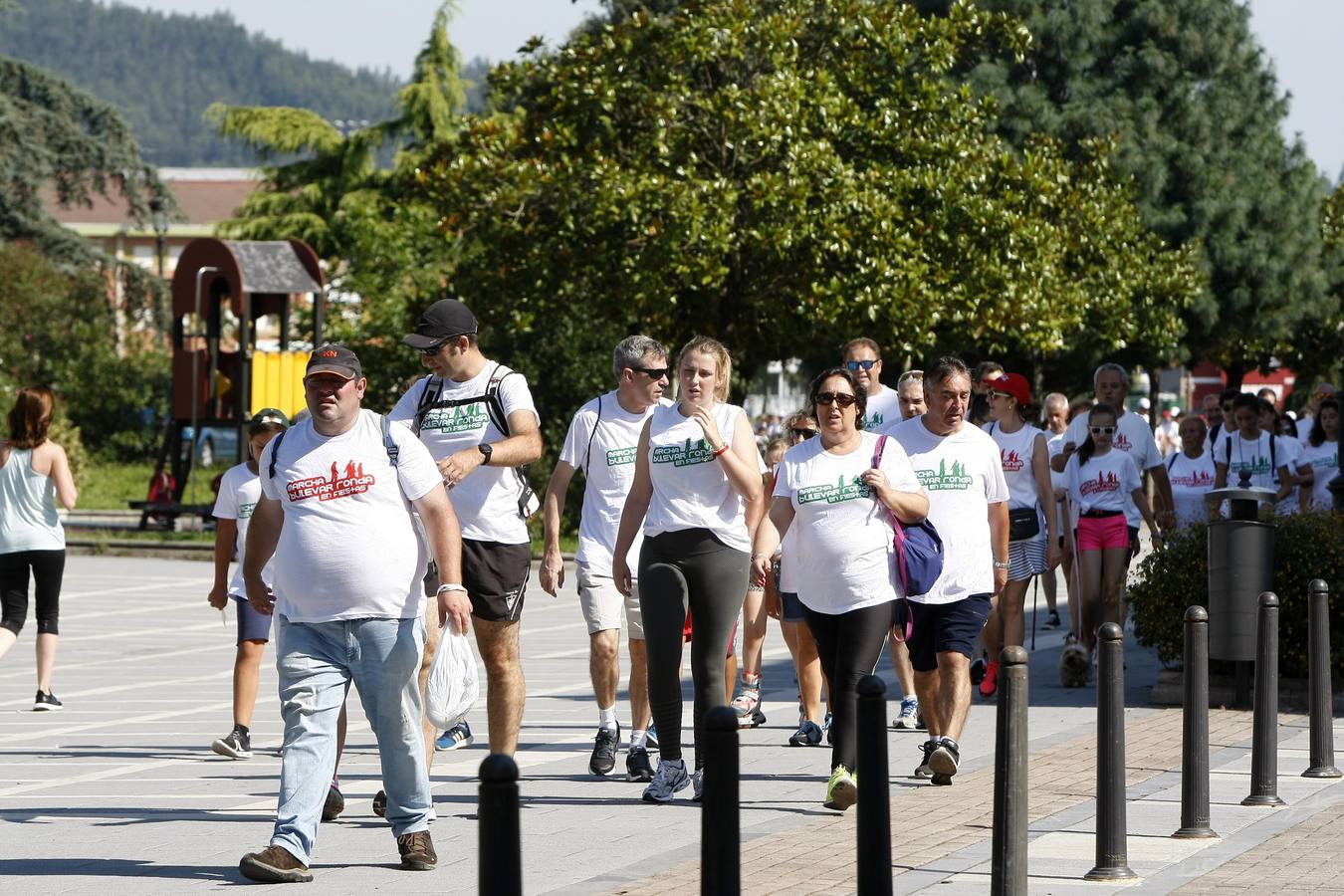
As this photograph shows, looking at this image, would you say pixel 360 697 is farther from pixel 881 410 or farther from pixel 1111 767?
pixel 881 410

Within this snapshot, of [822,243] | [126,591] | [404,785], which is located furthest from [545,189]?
[404,785]

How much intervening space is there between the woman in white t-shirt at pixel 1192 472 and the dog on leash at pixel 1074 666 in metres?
2.77

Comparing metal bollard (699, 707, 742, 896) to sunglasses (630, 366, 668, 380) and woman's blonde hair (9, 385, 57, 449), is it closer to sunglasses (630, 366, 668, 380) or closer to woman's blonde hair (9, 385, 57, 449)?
sunglasses (630, 366, 668, 380)

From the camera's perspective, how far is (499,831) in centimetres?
368

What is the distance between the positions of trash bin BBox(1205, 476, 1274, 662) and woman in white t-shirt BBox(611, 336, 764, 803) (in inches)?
153

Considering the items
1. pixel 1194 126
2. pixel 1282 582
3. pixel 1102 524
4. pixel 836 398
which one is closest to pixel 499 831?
pixel 836 398

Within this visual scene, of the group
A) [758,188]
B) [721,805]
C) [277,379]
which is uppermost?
[758,188]

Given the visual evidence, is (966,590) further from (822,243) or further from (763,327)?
(763,327)

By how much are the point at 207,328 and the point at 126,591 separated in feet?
38.3

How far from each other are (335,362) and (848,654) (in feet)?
8.15

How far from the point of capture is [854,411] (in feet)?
27.9

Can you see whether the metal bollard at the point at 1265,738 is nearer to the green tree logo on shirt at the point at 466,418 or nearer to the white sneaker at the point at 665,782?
the white sneaker at the point at 665,782

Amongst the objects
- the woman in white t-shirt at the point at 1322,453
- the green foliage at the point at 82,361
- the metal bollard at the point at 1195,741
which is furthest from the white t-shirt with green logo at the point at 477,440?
the green foliage at the point at 82,361

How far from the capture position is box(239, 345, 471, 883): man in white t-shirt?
6.84 metres
